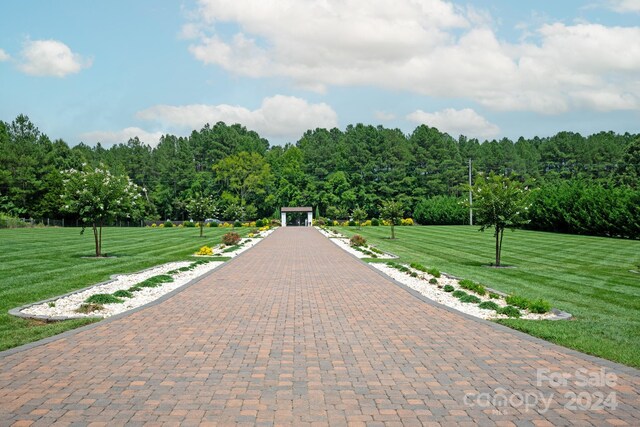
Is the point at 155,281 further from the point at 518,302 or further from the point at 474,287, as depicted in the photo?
the point at 518,302

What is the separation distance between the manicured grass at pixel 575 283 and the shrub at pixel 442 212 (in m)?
32.6

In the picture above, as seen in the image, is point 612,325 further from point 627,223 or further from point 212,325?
point 627,223

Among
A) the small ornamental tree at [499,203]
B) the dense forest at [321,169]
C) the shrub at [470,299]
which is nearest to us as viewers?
the shrub at [470,299]

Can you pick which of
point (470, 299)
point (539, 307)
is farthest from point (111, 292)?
point (539, 307)

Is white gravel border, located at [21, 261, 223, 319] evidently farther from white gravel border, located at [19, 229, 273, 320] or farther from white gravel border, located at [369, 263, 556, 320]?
white gravel border, located at [369, 263, 556, 320]

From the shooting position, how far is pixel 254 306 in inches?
403

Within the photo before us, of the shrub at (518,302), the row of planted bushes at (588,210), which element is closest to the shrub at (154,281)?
the shrub at (518,302)

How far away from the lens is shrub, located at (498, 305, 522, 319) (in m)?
9.27

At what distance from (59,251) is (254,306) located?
667 inches

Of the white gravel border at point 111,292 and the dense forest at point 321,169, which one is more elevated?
the dense forest at point 321,169

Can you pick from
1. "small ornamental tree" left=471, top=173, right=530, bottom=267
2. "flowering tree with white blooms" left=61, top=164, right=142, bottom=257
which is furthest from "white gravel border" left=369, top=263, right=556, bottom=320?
"flowering tree with white blooms" left=61, top=164, right=142, bottom=257

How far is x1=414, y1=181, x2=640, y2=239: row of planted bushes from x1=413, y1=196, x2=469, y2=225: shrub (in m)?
14.6

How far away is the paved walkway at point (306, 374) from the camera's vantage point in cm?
466

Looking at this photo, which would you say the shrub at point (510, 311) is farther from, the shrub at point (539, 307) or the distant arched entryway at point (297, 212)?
the distant arched entryway at point (297, 212)
